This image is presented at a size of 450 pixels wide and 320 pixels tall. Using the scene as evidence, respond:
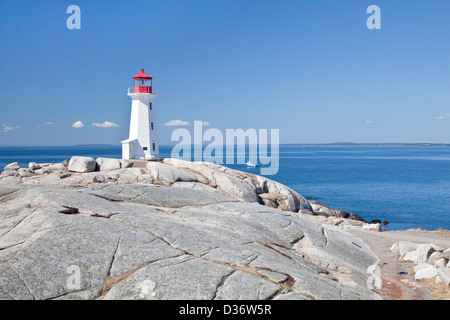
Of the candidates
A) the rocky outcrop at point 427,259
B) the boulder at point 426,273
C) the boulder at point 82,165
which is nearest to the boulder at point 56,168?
the boulder at point 82,165

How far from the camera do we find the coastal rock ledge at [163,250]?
11672 millimetres

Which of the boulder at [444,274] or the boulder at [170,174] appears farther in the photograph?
the boulder at [170,174]

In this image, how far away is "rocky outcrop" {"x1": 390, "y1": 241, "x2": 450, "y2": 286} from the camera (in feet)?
59.8

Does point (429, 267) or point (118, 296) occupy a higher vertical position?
point (118, 296)

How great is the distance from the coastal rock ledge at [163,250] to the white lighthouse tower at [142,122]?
2456 centimetres

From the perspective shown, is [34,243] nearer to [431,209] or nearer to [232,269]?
[232,269]

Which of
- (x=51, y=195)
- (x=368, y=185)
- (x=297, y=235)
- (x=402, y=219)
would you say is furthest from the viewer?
(x=368, y=185)

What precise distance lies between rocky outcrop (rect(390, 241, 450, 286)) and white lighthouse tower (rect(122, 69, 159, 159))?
31.7 metres

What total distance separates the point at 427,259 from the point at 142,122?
35.8 meters

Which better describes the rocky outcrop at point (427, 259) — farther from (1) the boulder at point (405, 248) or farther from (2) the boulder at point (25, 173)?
(2) the boulder at point (25, 173)

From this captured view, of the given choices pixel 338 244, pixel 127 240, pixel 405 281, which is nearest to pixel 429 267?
pixel 405 281

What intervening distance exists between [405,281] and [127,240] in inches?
535

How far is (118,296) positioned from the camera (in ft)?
37.1

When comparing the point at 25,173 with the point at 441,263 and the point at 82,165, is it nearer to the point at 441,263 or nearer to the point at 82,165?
the point at 82,165
